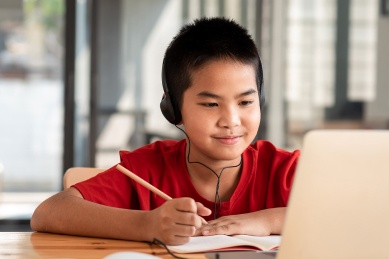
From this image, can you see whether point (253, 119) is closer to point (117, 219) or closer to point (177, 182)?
point (177, 182)

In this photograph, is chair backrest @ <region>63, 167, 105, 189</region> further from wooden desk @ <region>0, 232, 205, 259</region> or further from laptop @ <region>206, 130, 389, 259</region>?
laptop @ <region>206, 130, 389, 259</region>

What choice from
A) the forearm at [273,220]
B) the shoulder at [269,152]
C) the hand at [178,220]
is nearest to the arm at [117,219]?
the hand at [178,220]

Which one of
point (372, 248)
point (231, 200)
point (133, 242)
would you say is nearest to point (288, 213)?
point (372, 248)

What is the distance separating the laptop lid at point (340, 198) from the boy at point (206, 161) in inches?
15.7

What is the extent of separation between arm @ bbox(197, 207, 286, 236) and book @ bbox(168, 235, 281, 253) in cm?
2

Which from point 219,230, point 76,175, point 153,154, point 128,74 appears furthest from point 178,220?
point 128,74

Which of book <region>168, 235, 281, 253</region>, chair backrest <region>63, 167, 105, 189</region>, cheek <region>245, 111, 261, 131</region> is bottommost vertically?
book <region>168, 235, 281, 253</region>

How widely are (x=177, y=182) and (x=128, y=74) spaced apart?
3.07 m

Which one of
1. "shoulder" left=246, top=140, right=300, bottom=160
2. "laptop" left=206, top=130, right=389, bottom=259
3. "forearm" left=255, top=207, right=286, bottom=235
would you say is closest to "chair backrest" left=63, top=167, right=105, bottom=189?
"shoulder" left=246, top=140, right=300, bottom=160

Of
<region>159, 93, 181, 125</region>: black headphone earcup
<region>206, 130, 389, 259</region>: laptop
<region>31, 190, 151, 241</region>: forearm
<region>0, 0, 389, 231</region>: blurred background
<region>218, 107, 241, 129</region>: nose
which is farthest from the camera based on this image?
<region>0, 0, 389, 231</region>: blurred background

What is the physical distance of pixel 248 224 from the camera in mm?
1421

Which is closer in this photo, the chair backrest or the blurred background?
the chair backrest

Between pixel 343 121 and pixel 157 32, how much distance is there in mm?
1225

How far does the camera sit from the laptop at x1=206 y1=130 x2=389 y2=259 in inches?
38.1
